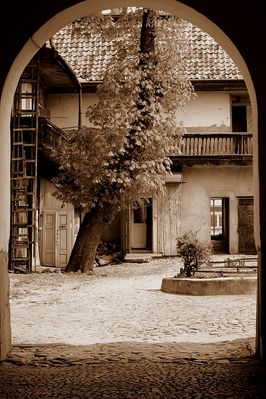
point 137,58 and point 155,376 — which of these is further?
point 137,58

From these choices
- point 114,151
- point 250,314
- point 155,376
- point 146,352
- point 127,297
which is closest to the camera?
point 155,376

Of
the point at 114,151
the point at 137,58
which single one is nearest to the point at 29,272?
the point at 114,151

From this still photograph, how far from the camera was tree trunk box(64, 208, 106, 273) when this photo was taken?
597 inches

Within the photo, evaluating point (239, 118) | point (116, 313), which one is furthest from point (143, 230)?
point (116, 313)

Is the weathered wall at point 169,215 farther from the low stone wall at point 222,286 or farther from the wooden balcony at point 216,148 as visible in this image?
the low stone wall at point 222,286

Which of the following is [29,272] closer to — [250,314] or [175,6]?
[250,314]

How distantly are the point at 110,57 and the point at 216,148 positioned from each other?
258 inches

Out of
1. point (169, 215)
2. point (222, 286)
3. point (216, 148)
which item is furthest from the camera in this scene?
point (169, 215)

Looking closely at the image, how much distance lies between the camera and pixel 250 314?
26.5 ft

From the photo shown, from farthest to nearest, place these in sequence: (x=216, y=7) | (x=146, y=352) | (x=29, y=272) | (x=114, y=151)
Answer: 1. (x=29, y=272)
2. (x=114, y=151)
3. (x=146, y=352)
4. (x=216, y=7)

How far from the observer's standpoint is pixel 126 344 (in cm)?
539

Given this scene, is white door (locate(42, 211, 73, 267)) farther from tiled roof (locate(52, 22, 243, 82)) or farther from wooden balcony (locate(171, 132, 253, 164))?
tiled roof (locate(52, 22, 243, 82))

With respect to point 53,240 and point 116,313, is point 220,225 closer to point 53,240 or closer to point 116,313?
point 53,240

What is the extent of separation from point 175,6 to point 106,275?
Result: 1149cm
